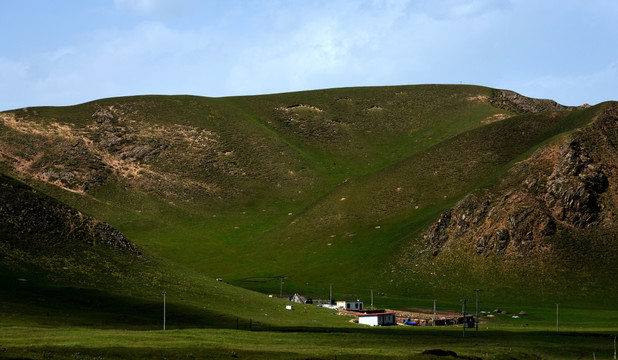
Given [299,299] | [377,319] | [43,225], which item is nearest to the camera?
[377,319]

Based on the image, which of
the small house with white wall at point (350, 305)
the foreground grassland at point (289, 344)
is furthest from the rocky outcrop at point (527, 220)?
the foreground grassland at point (289, 344)

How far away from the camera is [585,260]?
180 metres

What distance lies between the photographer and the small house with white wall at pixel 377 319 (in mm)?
135000

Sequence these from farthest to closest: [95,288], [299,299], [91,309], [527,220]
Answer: [527,220] < [299,299] < [95,288] < [91,309]

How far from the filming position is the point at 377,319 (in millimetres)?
135125

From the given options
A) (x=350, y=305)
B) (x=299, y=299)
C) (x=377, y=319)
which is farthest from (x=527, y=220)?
(x=377, y=319)

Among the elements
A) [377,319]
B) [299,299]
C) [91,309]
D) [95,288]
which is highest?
[95,288]

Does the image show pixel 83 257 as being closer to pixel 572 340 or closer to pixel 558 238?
pixel 572 340

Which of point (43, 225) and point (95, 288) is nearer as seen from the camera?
point (95, 288)

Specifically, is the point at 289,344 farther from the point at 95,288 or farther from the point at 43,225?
the point at 43,225

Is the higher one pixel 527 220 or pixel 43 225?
pixel 527 220

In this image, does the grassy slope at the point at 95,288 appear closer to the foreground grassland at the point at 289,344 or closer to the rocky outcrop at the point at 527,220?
the foreground grassland at the point at 289,344

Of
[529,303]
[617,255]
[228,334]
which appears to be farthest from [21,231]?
[617,255]

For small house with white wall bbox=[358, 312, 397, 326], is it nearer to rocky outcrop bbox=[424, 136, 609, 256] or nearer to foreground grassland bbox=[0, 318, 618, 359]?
foreground grassland bbox=[0, 318, 618, 359]
